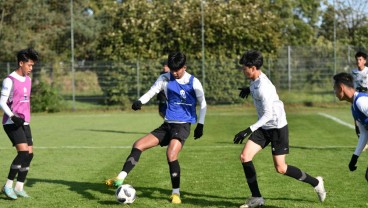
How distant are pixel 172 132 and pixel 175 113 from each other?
0.28 m

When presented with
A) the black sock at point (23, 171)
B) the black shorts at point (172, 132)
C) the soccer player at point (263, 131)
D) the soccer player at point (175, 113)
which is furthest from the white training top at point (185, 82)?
the black sock at point (23, 171)

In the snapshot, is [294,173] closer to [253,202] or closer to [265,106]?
[253,202]

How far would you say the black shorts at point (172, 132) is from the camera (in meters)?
8.18

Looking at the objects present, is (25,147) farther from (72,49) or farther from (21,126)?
(72,49)

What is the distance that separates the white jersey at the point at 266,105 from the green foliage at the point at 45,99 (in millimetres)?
22590

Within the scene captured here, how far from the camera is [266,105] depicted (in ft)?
24.1

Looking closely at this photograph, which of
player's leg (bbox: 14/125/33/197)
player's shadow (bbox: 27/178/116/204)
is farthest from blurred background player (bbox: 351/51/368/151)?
player's leg (bbox: 14/125/33/197)

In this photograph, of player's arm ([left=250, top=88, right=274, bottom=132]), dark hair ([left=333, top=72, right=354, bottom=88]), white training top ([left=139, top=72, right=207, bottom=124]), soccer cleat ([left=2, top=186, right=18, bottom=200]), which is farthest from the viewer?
white training top ([left=139, top=72, right=207, bottom=124])

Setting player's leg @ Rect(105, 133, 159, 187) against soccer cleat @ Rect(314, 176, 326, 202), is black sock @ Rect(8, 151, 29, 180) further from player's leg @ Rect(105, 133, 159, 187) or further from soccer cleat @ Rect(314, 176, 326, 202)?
soccer cleat @ Rect(314, 176, 326, 202)

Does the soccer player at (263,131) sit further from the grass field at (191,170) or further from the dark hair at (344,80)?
the dark hair at (344,80)

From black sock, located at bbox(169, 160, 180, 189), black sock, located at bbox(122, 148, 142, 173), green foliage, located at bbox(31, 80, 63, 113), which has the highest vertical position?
black sock, located at bbox(122, 148, 142, 173)

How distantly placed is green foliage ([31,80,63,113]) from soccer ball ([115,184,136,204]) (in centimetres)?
2215

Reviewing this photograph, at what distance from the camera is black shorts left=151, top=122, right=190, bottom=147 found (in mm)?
8180

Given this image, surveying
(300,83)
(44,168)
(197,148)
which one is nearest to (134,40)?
(300,83)
